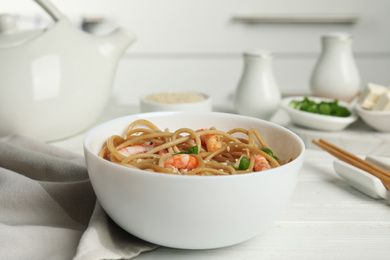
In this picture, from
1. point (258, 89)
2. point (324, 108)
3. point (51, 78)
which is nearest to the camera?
point (51, 78)

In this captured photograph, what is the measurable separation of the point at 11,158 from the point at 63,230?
0.29 meters

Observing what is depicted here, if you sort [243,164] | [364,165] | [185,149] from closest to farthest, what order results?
[243,164] → [185,149] → [364,165]

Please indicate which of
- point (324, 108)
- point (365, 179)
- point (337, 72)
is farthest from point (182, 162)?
point (337, 72)

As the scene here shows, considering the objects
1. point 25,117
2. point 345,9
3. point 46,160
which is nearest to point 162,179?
point 46,160

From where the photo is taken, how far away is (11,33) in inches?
44.8

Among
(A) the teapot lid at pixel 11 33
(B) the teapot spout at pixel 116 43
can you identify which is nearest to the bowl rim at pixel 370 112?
(B) the teapot spout at pixel 116 43

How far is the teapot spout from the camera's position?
4.09 feet

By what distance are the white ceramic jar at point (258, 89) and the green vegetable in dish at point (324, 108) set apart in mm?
106

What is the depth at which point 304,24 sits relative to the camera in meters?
2.84

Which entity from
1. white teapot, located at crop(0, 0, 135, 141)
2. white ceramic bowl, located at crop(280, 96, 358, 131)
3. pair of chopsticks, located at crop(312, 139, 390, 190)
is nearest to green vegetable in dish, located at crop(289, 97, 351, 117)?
white ceramic bowl, located at crop(280, 96, 358, 131)

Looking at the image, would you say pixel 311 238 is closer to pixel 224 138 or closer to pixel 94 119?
pixel 224 138

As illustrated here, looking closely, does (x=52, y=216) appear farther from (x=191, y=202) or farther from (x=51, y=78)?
(x=51, y=78)

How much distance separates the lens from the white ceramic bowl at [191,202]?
0.54 metres

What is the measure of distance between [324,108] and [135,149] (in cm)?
70
